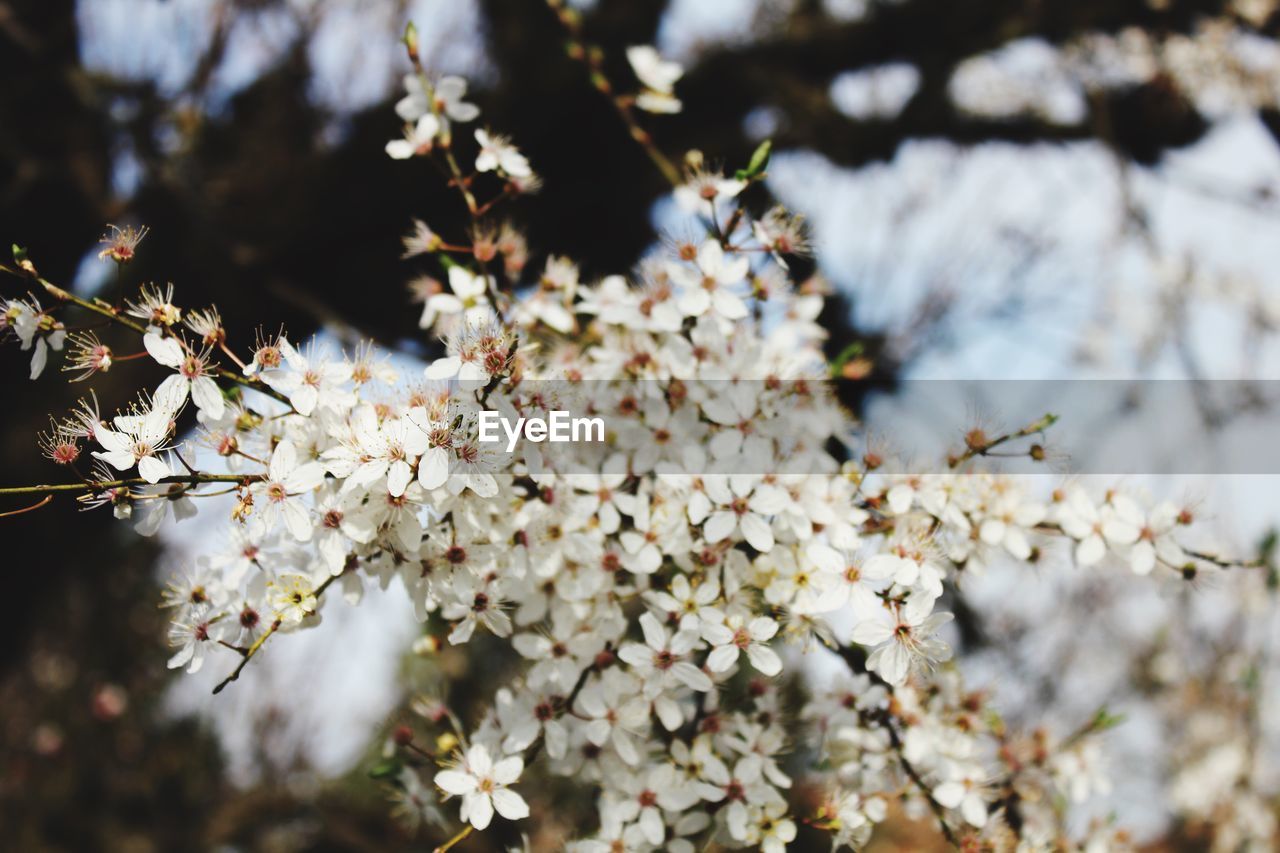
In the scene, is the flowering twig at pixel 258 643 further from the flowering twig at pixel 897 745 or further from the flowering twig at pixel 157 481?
the flowering twig at pixel 897 745

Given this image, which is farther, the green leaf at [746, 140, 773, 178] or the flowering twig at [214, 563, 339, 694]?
the green leaf at [746, 140, 773, 178]

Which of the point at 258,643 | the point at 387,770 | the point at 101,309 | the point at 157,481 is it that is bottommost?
the point at 387,770

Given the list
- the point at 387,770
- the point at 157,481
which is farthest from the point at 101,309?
A: the point at 387,770

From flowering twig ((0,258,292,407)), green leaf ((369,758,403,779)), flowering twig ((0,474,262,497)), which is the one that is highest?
flowering twig ((0,258,292,407))

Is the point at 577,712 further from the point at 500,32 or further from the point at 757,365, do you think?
the point at 500,32

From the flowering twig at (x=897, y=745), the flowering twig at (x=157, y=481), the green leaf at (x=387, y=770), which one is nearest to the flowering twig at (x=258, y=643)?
the flowering twig at (x=157, y=481)

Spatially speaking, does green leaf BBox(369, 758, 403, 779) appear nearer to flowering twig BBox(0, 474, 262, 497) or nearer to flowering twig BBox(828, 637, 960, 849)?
flowering twig BBox(0, 474, 262, 497)

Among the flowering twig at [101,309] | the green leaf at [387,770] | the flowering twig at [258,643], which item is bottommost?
the green leaf at [387,770]

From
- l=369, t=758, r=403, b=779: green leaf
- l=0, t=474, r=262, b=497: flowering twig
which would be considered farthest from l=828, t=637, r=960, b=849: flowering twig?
l=0, t=474, r=262, b=497: flowering twig

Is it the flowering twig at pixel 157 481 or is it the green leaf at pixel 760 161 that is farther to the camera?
the green leaf at pixel 760 161

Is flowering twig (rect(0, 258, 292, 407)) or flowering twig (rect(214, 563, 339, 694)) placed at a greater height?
flowering twig (rect(0, 258, 292, 407))

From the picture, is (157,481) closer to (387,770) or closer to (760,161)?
(387,770)

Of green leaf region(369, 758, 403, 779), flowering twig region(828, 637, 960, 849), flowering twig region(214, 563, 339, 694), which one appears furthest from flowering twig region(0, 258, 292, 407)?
flowering twig region(828, 637, 960, 849)

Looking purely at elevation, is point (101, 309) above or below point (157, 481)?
above
